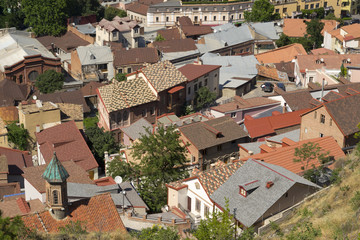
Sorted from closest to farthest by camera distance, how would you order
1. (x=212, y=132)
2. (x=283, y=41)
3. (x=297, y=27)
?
1. (x=212, y=132)
2. (x=283, y=41)
3. (x=297, y=27)

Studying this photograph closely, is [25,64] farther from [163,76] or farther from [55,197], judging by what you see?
[55,197]

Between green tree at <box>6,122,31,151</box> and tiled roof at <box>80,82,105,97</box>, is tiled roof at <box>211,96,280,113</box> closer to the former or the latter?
tiled roof at <box>80,82,105,97</box>

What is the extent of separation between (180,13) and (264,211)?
9572cm

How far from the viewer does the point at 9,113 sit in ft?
254

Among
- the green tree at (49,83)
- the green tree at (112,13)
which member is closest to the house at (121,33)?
the green tree at (49,83)

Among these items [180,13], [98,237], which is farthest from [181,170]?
[180,13]

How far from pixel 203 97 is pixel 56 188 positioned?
133ft

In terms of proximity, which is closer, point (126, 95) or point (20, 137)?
point (20, 137)

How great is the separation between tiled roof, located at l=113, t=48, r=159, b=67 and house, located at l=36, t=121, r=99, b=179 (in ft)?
94.0

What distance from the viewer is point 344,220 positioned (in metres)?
34.7

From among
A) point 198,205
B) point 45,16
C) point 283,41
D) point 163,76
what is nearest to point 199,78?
point 163,76

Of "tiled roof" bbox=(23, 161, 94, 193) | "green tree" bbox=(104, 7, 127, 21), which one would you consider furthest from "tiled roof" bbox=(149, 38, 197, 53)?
"tiled roof" bbox=(23, 161, 94, 193)

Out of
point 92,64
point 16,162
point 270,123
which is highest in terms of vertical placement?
point 92,64

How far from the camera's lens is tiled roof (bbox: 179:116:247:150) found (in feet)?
194
